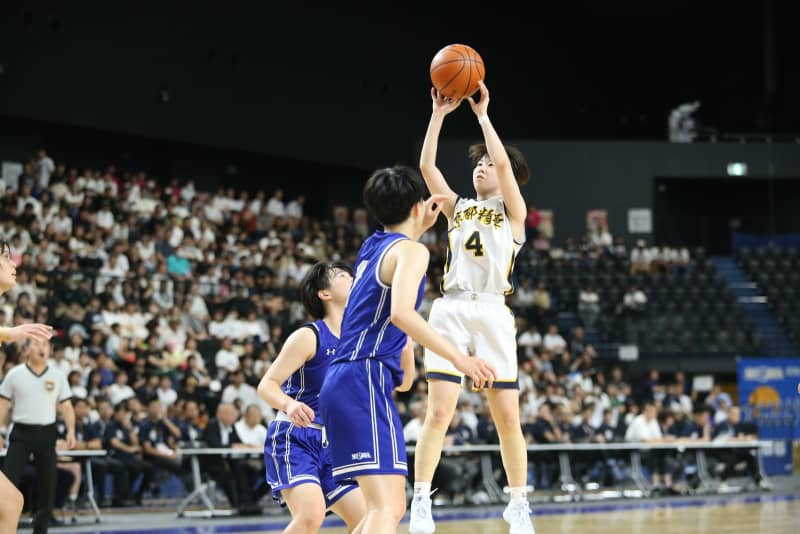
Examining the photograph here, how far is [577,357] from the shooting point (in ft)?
62.0

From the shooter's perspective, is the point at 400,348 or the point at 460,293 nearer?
the point at 400,348

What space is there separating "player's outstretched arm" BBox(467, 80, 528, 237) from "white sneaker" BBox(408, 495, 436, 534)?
5.09 feet

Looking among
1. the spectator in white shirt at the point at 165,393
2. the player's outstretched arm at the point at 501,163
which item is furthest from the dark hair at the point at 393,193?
the spectator in white shirt at the point at 165,393

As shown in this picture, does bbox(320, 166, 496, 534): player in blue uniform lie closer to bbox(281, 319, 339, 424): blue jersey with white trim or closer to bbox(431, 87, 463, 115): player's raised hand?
bbox(281, 319, 339, 424): blue jersey with white trim

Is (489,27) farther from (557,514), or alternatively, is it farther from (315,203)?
(557,514)

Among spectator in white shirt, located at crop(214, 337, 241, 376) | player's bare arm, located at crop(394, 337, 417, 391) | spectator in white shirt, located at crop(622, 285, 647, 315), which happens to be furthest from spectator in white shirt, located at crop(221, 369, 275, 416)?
spectator in white shirt, located at crop(622, 285, 647, 315)

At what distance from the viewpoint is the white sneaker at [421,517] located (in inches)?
218

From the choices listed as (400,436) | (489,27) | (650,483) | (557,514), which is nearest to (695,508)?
(557,514)

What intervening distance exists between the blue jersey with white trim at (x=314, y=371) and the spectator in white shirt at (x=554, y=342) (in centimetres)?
1335

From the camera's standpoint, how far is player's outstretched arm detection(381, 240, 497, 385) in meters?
4.20

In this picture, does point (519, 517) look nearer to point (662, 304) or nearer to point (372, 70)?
point (662, 304)

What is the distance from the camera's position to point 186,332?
15.0 m

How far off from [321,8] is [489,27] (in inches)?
188

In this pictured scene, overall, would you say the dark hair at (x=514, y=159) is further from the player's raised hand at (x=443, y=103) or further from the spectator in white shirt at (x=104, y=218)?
the spectator in white shirt at (x=104, y=218)
